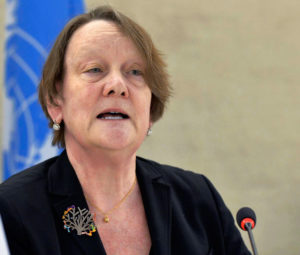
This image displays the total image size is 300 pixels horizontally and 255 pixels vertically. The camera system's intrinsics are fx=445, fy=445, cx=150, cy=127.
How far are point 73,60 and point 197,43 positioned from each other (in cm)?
412

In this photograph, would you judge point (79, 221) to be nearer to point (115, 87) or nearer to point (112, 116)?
point (112, 116)

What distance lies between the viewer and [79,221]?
1.58 meters

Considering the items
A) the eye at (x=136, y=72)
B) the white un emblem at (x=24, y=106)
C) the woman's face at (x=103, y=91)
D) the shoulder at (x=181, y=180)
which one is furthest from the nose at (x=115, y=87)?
the white un emblem at (x=24, y=106)

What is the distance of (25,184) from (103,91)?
1.46ft

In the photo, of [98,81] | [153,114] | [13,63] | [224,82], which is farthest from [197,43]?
[98,81]

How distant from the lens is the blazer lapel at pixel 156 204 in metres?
1.70

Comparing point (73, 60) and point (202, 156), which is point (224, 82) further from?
point (73, 60)

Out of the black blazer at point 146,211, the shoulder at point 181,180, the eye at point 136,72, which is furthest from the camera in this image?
the shoulder at point 181,180

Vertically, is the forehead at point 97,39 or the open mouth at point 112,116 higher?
the forehead at point 97,39

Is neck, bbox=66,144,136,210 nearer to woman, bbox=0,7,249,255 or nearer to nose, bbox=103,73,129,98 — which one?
woman, bbox=0,7,249,255

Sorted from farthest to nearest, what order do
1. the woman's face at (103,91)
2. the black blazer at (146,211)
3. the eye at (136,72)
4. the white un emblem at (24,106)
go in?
the white un emblem at (24,106) < the eye at (136,72) < the woman's face at (103,91) < the black blazer at (146,211)

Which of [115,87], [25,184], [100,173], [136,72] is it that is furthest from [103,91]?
[25,184]

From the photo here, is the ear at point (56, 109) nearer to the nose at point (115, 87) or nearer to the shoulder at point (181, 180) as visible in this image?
the nose at point (115, 87)

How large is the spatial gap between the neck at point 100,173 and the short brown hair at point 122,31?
0.22 m
